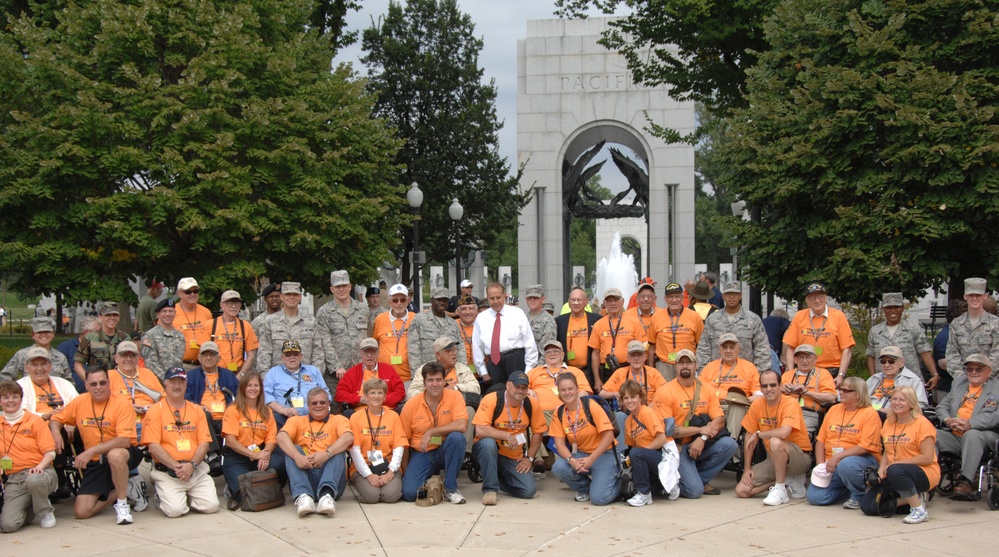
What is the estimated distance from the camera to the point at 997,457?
8117 mm

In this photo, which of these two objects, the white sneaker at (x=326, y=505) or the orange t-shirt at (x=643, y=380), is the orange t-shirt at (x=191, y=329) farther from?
the orange t-shirt at (x=643, y=380)

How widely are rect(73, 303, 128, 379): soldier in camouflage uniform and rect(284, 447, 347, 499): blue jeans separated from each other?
233 cm

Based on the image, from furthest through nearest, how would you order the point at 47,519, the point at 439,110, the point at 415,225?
the point at 439,110 < the point at 415,225 < the point at 47,519

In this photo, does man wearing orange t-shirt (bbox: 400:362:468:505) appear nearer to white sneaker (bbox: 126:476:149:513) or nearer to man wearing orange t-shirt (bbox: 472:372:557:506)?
man wearing orange t-shirt (bbox: 472:372:557:506)

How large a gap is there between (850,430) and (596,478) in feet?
7.30

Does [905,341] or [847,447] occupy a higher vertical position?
[905,341]

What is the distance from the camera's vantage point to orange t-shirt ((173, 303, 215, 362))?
388 inches

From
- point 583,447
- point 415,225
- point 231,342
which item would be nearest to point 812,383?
point 583,447

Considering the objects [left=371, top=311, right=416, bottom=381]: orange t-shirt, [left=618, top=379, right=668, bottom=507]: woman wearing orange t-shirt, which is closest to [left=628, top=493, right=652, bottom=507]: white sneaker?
[left=618, top=379, right=668, bottom=507]: woman wearing orange t-shirt

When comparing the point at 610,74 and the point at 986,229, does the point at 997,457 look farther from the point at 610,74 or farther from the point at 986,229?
the point at 610,74

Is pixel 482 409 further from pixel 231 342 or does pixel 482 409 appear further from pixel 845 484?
pixel 845 484

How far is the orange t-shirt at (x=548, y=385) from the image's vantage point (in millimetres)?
9258

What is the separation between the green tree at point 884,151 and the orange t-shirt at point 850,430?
3.66 meters

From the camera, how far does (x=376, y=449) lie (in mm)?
8695
